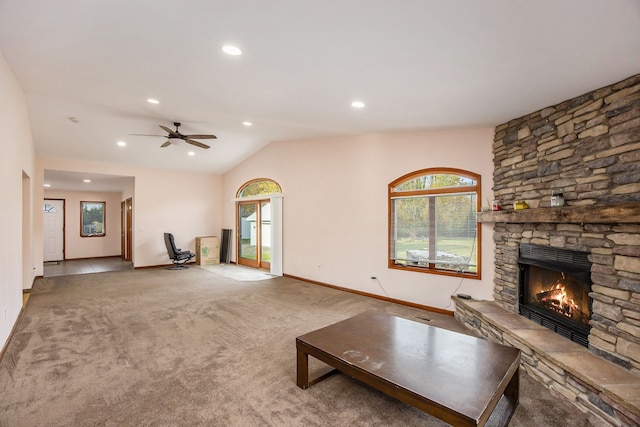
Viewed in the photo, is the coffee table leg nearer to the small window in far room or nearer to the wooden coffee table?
the wooden coffee table

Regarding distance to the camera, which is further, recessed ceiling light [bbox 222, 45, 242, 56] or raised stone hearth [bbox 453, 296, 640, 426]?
recessed ceiling light [bbox 222, 45, 242, 56]

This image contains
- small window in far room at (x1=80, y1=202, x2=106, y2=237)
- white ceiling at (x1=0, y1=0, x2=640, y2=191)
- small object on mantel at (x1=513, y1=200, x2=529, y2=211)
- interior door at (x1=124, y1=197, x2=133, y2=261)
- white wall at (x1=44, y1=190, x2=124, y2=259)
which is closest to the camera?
white ceiling at (x1=0, y1=0, x2=640, y2=191)

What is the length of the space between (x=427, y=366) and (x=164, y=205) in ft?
27.2

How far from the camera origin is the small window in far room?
1030 cm

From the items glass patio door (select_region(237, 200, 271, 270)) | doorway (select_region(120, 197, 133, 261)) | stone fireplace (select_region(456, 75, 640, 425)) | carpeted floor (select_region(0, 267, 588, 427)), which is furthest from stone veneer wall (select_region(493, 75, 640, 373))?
doorway (select_region(120, 197, 133, 261))

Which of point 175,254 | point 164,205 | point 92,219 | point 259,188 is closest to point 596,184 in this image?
point 259,188

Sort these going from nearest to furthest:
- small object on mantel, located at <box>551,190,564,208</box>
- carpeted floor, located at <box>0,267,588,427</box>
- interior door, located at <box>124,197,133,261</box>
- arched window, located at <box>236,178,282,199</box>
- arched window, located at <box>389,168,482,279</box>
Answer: carpeted floor, located at <box>0,267,588,427</box>
small object on mantel, located at <box>551,190,564,208</box>
arched window, located at <box>389,168,482,279</box>
arched window, located at <box>236,178,282,199</box>
interior door, located at <box>124,197,133,261</box>

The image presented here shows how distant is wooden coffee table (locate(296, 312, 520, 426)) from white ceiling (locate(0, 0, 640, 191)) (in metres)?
Answer: 2.35

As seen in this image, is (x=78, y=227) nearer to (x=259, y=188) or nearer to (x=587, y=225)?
(x=259, y=188)

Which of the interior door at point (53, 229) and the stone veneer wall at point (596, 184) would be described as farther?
the interior door at point (53, 229)

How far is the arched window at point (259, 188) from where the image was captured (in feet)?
24.8

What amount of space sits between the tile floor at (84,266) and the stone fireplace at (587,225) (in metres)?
8.93

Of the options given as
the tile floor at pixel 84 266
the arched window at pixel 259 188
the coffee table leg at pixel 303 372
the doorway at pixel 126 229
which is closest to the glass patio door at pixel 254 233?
the arched window at pixel 259 188

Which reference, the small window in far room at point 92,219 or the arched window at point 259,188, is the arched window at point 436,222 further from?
the small window in far room at point 92,219
